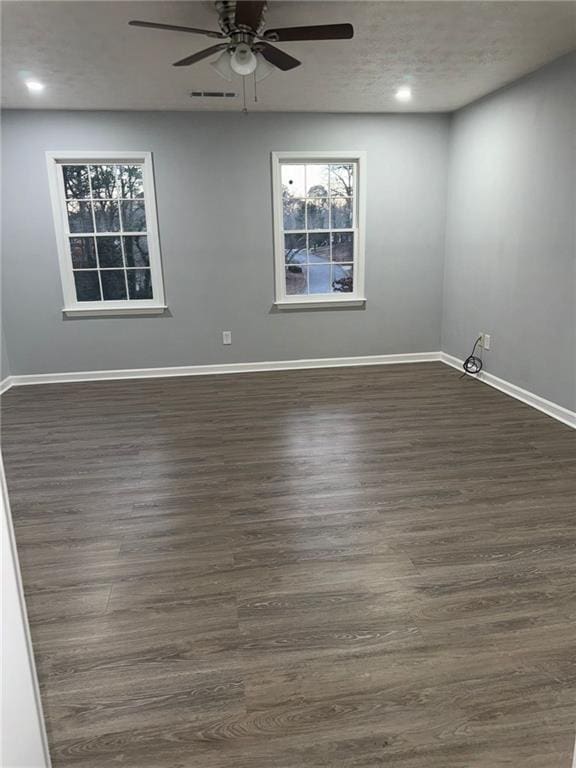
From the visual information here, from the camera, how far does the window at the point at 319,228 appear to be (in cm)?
519

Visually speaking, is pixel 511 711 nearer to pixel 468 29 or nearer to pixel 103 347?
pixel 468 29

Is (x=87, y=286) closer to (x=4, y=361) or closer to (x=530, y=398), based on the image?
(x=4, y=361)

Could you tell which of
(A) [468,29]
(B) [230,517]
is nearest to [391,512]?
(B) [230,517]

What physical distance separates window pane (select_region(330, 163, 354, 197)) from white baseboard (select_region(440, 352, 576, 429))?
2.22 meters

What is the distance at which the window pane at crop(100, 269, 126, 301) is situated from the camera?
521cm

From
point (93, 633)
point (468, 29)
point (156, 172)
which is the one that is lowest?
point (93, 633)

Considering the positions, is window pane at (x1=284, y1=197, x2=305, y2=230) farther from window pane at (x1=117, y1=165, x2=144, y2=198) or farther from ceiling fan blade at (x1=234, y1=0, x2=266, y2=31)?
ceiling fan blade at (x1=234, y1=0, x2=266, y2=31)

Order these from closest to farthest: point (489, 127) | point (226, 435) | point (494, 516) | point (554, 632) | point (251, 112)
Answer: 1. point (554, 632)
2. point (494, 516)
3. point (226, 435)
4. point (489, 127)
5. point (251, 112)

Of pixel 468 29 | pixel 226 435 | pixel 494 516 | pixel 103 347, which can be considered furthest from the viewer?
pixel 103 347

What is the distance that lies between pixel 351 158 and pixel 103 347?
3325mm

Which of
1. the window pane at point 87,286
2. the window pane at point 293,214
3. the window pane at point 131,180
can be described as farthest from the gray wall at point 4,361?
the window pane at point 293,214

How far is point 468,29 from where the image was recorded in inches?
118

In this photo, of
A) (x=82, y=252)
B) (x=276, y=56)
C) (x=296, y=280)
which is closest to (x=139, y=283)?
(x=82, y=252)

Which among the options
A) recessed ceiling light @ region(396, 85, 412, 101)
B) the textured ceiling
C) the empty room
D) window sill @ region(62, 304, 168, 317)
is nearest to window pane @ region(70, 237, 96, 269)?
the empty room
